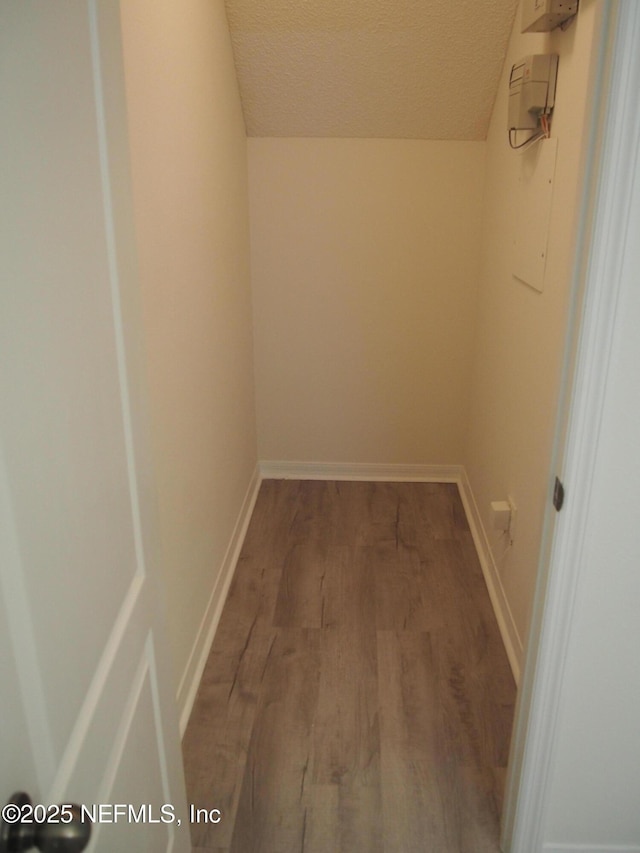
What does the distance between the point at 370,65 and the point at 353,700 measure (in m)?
2.34

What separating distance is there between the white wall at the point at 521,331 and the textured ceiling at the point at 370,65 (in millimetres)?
131

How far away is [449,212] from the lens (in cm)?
309

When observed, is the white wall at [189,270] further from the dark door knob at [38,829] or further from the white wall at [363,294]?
the dark door knob at [38,829]

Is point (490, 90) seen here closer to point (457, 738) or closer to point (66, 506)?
point (457, 738)

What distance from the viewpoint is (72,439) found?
818 millimetres

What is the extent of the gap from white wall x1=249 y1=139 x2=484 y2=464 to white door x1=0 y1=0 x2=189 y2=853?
2160 mm

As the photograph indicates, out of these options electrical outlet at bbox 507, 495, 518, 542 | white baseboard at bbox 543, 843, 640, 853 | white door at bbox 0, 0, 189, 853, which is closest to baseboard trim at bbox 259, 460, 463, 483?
electrical outlet at bbox 507, 495, 518, 542

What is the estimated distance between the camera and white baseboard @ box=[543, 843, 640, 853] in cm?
154

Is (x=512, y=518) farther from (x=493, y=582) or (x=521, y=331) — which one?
(x=521, y=331)

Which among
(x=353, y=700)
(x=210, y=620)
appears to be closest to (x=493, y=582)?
(x=353, y=700)

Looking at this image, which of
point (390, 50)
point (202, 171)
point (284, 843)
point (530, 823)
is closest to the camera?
point (530, 823)

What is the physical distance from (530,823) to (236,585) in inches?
55.4

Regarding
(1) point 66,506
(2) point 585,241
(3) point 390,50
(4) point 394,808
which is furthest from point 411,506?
(1) point 66,506

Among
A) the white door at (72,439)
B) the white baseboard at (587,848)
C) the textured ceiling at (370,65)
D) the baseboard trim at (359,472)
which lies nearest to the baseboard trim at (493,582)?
the baseboard trim at (359,472)
